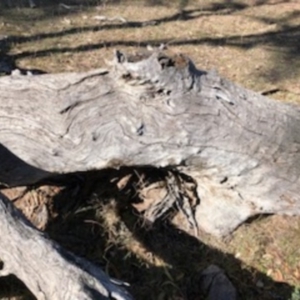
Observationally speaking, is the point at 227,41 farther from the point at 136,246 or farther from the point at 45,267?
the point at 45,267

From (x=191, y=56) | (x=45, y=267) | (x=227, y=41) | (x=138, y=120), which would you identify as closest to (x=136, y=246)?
(x=138, y=120)

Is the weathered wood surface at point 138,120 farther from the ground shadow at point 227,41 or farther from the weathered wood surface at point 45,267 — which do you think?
the ground shadow at point 227,41

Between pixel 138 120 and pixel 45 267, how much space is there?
1.22 m

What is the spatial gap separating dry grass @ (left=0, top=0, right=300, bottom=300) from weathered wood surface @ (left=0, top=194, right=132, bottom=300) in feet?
3.96

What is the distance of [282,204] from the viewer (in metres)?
5.54

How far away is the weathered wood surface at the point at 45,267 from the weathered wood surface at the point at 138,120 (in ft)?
2.21

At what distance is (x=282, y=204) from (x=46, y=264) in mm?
2131

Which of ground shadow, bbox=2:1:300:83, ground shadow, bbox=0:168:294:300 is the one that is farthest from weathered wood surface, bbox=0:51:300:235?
ground shadow, bbox=2:1:300:83

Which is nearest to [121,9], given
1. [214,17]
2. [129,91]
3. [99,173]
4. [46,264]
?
[214,17]

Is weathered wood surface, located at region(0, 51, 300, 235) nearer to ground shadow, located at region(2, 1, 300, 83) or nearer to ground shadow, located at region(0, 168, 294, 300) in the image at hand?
ground shadow, located at region(0, 168, 294, 300)

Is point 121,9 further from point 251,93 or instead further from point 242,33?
point 251,93

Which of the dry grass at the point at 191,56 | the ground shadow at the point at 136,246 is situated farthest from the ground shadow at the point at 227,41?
the ground shadow at the point at 136,246

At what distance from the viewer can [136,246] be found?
5473 millimetres

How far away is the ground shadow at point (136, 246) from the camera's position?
5.27m
